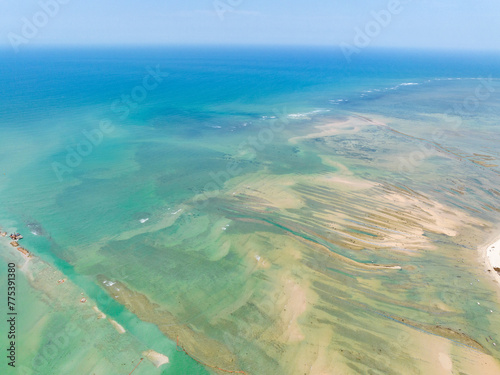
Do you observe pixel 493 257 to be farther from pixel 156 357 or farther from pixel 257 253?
pixel 156 357

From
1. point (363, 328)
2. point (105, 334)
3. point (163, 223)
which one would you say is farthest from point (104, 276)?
point (363, 328)

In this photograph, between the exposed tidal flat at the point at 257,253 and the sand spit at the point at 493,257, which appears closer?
the exposed tidal flat at the point at 257,253

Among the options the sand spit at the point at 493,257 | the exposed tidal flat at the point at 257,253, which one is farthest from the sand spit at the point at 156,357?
the sand spit at the point at 493,257

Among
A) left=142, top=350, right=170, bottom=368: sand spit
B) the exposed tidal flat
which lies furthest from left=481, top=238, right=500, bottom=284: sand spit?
left=142, top=350, right=170, bottom=368: sand spit

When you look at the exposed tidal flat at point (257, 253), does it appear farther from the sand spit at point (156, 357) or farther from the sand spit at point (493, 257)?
the sand spit at point (493, 257)

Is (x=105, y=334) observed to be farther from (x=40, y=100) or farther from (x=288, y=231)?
(x=40, y=100)
